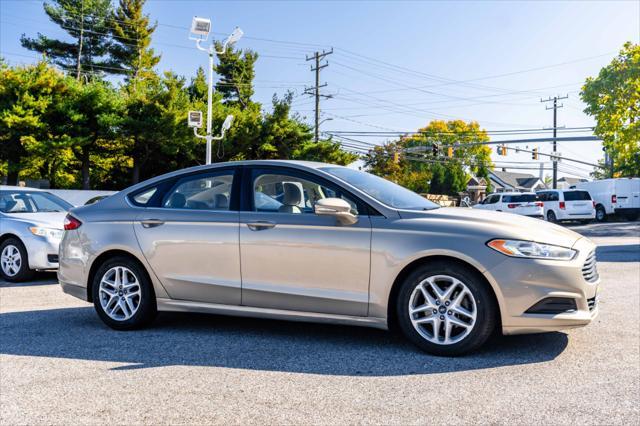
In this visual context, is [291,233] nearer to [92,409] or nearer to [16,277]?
[92,409]

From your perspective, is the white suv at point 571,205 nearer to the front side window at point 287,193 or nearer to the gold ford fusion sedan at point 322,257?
the gold ford fusion sedan at point 322,257

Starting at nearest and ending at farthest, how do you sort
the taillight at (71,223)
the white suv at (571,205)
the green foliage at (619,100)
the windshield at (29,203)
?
the taillight at (71,223) → the windshield at (29,203) → the green foliage at (619,100) → the white suv at (571,205)

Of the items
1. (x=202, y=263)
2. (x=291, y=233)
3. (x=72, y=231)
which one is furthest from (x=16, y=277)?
(x=291, y=233)

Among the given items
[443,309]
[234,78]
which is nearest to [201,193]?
[443,309]

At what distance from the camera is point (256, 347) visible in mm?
4742

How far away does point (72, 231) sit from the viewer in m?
5.75

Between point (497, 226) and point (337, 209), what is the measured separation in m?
1.20

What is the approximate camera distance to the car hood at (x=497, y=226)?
4309 millimetres

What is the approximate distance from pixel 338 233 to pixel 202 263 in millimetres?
1279

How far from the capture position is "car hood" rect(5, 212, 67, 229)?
8898 mm

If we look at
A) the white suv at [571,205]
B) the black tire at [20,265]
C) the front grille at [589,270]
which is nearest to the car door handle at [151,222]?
the front grille at [589,270]

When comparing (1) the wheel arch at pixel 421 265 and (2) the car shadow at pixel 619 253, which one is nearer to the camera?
(1) the wheel arch at pixel 421 265

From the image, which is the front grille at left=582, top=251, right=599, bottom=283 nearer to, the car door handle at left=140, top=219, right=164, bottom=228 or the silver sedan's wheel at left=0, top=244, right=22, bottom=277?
the car door handle at left=140, top=219, right=164, bottom=228

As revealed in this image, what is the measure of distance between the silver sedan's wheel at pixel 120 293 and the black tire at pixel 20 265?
4.07 m
